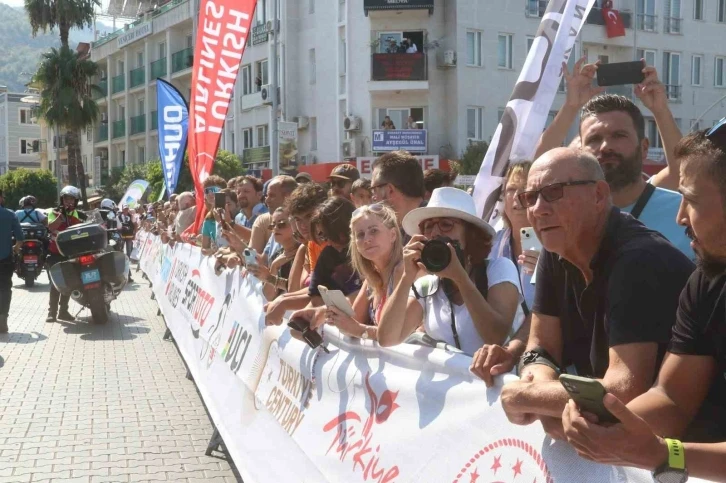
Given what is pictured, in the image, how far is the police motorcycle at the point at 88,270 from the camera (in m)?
12.6

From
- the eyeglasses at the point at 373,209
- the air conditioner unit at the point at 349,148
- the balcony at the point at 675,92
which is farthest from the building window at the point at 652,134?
the eyeglasses at the point at 373,209

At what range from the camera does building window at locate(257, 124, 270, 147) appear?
42.8 meters

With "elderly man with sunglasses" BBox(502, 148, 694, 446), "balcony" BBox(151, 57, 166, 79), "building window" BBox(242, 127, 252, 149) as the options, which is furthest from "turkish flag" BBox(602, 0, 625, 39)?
"elderly man with sunglasses" BBox(502, 148, 694, 446)

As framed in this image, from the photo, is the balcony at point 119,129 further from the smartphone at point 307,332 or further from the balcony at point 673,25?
the smartphone at point 307,332

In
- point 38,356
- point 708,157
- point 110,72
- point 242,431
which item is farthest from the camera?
point 110,72

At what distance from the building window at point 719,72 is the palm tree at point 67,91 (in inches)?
1192

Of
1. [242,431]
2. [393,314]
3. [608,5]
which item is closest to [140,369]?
[242,431]

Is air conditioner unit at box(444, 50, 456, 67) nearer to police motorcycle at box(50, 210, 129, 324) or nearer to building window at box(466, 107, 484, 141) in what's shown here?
building window at box(466, 107, 484, 141)

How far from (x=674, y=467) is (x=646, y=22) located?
138 ft

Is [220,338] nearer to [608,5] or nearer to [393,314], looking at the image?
[393,314]

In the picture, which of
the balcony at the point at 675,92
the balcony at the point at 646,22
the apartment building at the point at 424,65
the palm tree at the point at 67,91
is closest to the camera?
the apartment building at the point at 424,65

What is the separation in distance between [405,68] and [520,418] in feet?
111

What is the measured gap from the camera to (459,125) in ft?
117

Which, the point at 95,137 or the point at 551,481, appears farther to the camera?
the point at 95,137
